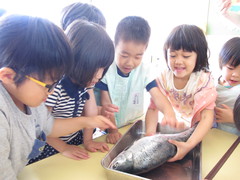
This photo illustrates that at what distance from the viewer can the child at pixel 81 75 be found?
2.46ft

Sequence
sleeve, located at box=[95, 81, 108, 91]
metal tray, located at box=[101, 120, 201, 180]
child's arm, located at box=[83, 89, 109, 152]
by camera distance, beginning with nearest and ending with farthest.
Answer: metal tray, located at box=[101, 120, 201, 180] < child's arm, located at box=[83, 89, 109, 152] < sleeve, located at box=[95, 81, 108, 91]

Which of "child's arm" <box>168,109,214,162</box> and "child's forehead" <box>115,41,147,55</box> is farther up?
"child's forehead" <box>115,41,147,55</box>

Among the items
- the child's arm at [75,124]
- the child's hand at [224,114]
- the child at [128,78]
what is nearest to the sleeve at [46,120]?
the child's arm at [75,124]

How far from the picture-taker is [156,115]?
3.44ft

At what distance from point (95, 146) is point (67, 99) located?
21 centimetres

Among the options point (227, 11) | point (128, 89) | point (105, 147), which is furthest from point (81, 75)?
point (227, 11)

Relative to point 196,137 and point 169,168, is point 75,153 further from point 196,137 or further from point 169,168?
point 196,137

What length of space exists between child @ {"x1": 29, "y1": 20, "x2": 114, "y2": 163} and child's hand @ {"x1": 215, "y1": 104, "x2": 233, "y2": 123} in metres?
0.57

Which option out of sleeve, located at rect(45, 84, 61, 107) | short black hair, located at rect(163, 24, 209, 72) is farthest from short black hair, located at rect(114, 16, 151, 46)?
sleeve, located at rect(45, 84, 61, 107)

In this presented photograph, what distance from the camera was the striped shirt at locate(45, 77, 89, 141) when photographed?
825 mm

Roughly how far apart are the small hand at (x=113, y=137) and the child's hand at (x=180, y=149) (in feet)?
0.76

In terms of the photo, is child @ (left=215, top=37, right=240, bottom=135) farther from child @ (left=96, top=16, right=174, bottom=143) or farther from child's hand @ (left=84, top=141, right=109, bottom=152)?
child's hand @ (left=84, top=141, right=109, bottom=152)

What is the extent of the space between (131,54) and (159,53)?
1915 mm

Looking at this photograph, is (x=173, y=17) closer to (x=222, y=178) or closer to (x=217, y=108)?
(x=217, y=108)
